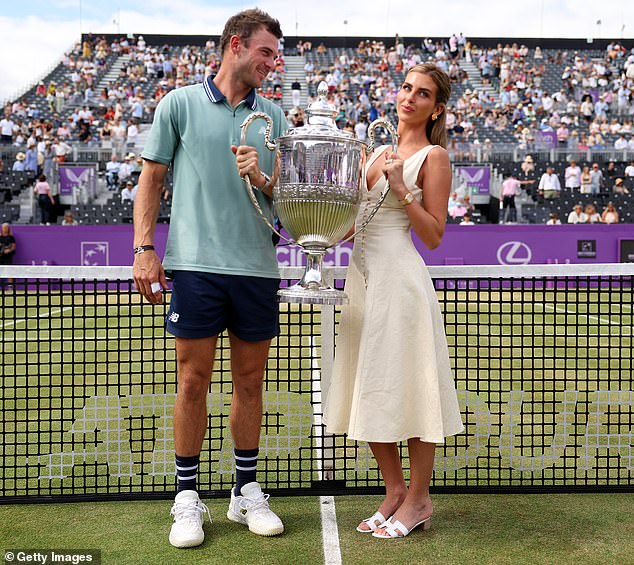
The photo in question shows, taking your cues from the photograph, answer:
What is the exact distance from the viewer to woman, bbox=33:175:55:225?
17938mm

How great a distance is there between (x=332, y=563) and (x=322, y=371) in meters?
1.08

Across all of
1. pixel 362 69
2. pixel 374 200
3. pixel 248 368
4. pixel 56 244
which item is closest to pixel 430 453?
pixel 248 368

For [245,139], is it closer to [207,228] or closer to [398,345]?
[207,228]

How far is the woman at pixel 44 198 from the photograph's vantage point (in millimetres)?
17938

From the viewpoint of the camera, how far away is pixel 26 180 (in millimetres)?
19109

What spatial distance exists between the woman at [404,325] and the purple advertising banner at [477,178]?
54.3ft

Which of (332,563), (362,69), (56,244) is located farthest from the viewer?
(362,69)

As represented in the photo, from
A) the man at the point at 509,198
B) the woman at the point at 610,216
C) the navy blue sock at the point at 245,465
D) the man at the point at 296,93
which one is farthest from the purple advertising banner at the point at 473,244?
the man at the point at 296,93

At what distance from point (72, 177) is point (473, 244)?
9.37m

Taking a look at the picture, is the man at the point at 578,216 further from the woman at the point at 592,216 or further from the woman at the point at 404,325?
the woman at the point at 404,325

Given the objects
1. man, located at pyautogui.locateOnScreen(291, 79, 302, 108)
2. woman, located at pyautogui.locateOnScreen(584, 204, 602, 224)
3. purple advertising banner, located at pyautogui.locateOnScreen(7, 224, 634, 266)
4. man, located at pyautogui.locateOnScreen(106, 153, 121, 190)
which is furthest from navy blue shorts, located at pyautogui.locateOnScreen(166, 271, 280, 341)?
man, located at pyautogui.locateOnScreen(291, 79, 302, 108)

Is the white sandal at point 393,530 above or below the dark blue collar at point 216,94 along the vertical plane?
below

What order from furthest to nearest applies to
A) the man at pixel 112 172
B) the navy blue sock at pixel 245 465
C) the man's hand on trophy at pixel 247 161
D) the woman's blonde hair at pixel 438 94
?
the man at pixel 112 172
the navy blue sock at pixel 245 465
the woman's blonde hair at pixel 438 94
the man's hand on trophy at pixel 247 161

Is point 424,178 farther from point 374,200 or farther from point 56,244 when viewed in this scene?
point 56,244
